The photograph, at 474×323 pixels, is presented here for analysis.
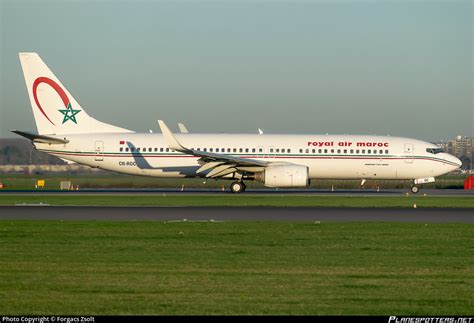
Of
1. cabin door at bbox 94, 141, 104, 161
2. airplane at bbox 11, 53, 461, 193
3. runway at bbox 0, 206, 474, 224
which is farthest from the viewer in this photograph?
cabin door at bbox 94, 141, 104, 161

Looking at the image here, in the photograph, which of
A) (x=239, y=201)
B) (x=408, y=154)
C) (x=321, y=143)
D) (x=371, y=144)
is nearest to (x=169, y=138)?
(x=239, y=201)

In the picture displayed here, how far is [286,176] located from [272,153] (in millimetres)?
3337

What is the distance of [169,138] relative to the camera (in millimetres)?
44594

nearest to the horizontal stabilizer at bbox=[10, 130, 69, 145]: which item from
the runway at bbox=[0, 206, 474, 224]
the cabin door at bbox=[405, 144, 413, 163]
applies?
the runway at bbox=[0, 206, 474, 224]

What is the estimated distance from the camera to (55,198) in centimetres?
4009

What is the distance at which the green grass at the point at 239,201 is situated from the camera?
118 feet

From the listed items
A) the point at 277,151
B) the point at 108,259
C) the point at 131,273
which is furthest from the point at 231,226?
the point at 277,151

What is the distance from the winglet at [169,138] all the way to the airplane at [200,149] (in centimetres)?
223

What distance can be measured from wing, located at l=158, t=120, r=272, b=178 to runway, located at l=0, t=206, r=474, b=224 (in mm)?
12463

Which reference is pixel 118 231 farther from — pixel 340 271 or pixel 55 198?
pixel 55 198

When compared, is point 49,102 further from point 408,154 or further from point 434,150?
point 434,150

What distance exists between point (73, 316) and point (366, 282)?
546 cm

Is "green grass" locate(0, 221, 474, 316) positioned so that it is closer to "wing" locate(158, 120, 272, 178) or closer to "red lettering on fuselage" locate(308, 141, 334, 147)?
"wing" locate(158, 120, 272, 178)

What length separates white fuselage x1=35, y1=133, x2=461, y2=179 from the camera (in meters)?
47.4
